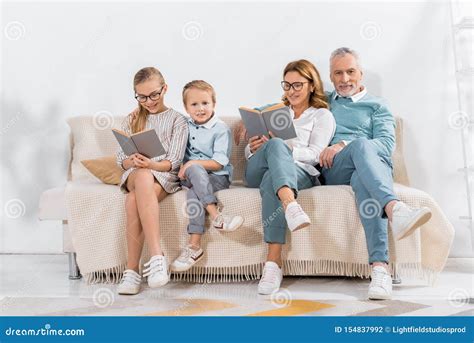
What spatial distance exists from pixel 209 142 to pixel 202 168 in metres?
0.18

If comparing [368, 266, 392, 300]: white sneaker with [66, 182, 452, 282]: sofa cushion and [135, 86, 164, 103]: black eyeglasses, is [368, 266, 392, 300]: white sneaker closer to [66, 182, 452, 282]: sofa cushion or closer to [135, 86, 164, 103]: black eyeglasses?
[66, 182, 452, 282]: sofa cushion

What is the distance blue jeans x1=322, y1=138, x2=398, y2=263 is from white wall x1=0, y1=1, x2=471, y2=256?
861mm

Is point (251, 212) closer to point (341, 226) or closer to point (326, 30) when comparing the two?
point (341, 226)

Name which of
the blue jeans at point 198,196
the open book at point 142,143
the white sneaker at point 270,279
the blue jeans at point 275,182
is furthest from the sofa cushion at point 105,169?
the white sneaker at point 270,279

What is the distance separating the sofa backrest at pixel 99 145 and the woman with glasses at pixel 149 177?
396 millimetres

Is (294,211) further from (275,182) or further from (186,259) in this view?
(186,259)

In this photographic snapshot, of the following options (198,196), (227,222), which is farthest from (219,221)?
(198,196)

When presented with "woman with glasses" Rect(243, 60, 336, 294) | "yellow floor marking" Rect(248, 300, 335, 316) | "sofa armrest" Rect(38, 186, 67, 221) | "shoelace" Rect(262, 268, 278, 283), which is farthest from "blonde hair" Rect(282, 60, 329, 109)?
"sofa armrest" Rect(38, 186, 67, 221)

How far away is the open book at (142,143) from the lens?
227cm

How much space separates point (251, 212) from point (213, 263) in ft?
0.77

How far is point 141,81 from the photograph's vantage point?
2.45m

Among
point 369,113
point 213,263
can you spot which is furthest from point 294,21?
point 213,263

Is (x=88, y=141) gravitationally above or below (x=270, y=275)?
above

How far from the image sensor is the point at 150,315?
6.39ft
